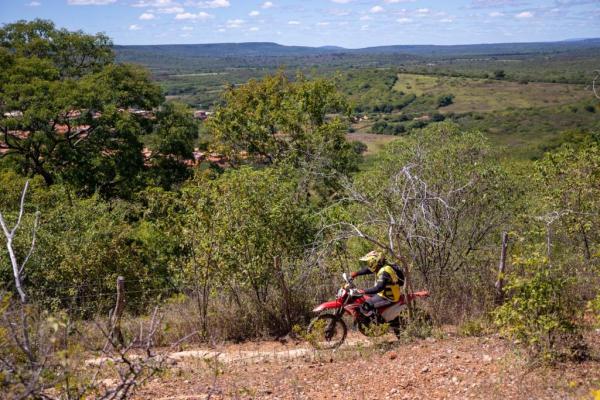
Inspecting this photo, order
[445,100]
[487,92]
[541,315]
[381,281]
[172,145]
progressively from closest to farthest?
[541,315], [381,281], [172,145], [445,100], [487,92]

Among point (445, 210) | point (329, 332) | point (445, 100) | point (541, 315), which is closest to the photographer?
point (541, 315)

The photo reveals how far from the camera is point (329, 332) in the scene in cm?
888

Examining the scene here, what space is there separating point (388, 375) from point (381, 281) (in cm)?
157

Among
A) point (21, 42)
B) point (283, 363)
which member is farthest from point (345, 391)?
point (21, 42)

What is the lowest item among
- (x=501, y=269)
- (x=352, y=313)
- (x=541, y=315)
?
(x=352, y=313)

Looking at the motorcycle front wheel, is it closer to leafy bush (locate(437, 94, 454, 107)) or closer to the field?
the field

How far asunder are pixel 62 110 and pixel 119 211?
296 inches

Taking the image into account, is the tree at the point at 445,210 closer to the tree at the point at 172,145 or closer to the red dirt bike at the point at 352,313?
the red dirt bike at the point at 352,313

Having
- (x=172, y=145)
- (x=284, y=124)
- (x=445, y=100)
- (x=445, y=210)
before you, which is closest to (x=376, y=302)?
(x=445, y=210)

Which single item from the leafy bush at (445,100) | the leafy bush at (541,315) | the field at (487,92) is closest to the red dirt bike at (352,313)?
the leafy bush at (541,315)

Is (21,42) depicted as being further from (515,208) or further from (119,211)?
(515,208)

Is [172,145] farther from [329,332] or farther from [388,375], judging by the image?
[388,375]

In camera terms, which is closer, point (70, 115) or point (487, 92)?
point (70, 115)

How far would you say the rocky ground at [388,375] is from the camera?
628cm
